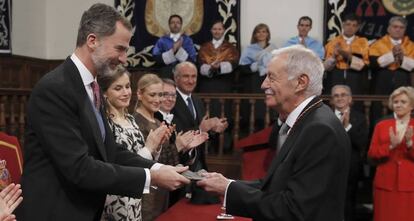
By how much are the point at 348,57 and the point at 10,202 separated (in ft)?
17.5

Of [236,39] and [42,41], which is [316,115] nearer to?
[236,39]

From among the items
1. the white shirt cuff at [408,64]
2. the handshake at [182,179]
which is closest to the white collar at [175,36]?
the white shirt cuff at [408,64]

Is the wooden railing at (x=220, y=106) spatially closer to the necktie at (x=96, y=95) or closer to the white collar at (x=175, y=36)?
the white collar at (x=175, y=36)

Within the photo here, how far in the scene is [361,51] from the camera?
6582mm

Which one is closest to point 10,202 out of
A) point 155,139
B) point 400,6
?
point 155,139

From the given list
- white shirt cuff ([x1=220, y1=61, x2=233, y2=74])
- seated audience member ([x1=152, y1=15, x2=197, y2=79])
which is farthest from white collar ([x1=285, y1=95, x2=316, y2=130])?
seated audience member ([x1=152, y1=15, x2=197, y2=79])

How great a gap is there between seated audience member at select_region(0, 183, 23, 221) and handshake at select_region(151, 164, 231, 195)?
1.72 feet

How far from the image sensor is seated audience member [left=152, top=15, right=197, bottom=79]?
7.21 meters

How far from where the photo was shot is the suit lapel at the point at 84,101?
1.89m

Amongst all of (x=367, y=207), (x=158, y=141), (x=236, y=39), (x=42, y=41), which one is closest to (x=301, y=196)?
(x=158, y=141)

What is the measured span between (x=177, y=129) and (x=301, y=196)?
2814 millimetres

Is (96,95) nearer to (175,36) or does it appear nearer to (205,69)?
(205,69)

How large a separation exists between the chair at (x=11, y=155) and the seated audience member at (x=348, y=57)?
185 inches

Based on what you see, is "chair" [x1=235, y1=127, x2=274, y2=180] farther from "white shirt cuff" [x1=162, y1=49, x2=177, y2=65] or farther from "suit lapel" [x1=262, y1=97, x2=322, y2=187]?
"suit lapel" [x1=262, y1=97, x2=322, y2=187]
